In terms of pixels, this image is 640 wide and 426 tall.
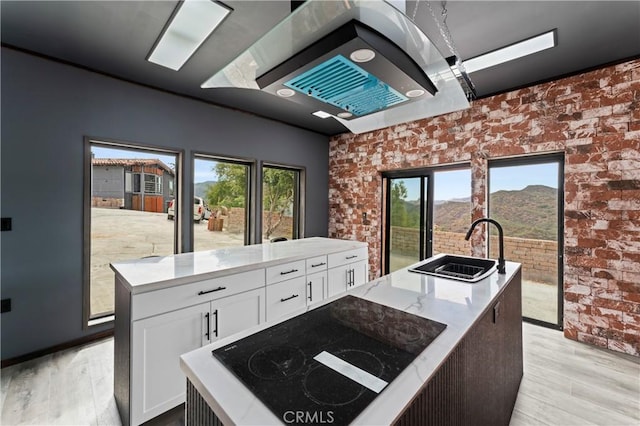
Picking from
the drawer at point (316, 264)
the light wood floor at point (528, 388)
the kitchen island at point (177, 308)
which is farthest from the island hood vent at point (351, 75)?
the light wood floor at point (528, 388)

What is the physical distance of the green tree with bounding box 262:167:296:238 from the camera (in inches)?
178

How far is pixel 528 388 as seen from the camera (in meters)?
2.15

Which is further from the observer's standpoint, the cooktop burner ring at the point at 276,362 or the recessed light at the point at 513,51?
the recessed light at the point at 513,51

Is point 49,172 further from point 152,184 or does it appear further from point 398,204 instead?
point 398,204

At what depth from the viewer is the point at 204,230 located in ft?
12.4

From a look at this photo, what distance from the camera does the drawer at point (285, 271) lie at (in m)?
2.22

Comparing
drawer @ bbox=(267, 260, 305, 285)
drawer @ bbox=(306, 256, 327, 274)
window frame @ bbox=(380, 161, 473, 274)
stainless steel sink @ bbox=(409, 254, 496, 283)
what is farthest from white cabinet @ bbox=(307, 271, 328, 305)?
window frame @ bbox=(380, 161, 473, 274)

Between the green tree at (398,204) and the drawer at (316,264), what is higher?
the green tree at (398,204)

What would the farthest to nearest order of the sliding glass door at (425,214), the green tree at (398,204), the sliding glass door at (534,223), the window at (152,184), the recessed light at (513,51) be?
1. the green tree at (398,204)
2. the sliding glass door at (425,214)
3. the window at (152,184)
4. the sliding glass door at (534,223)
5. the recessed light at (513,51)

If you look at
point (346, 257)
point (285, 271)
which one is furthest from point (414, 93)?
point (346, 257)

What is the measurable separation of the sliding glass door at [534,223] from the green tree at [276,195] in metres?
3.06

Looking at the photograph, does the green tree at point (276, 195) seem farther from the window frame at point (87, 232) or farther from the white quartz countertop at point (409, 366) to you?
the white quartz countertop at point (409, 366)

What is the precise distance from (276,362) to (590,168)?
3.56m

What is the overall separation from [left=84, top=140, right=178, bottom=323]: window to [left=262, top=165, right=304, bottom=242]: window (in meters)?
1.40
